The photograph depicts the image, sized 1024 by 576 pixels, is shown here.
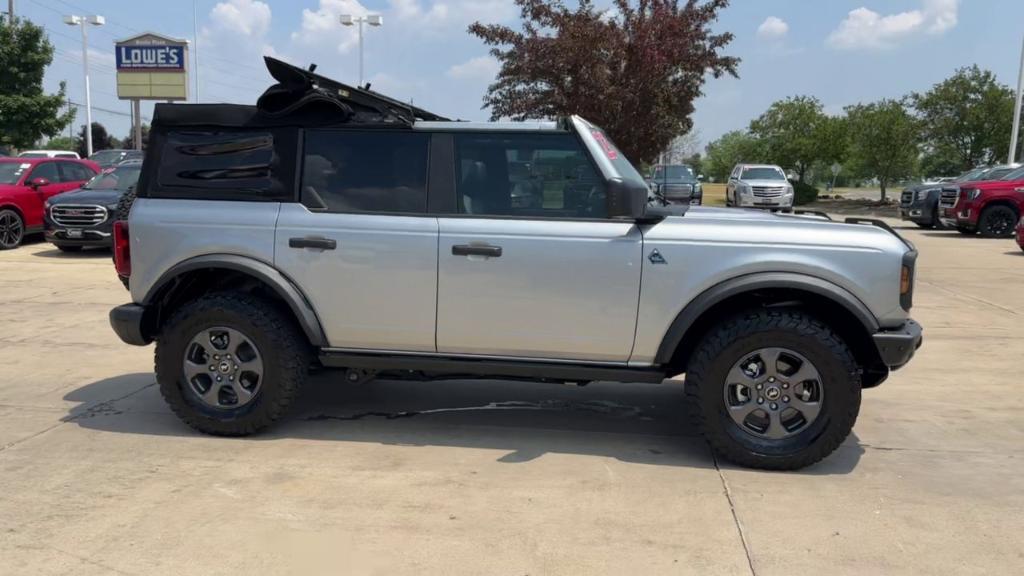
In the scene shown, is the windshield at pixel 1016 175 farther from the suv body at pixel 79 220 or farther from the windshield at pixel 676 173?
the suv body at pixel 79 220

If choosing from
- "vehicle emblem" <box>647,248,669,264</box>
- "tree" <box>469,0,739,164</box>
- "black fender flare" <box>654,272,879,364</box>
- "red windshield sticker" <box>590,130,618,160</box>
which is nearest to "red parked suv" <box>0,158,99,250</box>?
"tree" <box>469,0,739,164</box>

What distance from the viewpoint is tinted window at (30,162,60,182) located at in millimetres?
15141

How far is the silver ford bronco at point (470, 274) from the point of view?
4230 mm

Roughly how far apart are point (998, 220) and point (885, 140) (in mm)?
16612

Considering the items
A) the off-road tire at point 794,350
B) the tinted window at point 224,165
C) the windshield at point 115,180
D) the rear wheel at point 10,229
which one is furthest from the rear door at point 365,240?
the rear wheel at point 10,229

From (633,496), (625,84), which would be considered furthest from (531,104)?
(633,496)

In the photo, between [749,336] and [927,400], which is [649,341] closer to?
[749,336]

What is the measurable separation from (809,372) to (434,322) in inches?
82.3

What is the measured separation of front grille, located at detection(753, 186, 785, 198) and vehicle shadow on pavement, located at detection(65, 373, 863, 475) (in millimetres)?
21651

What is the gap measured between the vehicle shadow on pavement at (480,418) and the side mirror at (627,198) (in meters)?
1.44

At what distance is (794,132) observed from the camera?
4003 centimetres

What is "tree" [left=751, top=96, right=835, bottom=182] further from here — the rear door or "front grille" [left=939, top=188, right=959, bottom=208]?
the rear door

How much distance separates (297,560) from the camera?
11.0 ft

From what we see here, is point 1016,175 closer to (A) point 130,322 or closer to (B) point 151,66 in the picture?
A: (A) point 130,322
